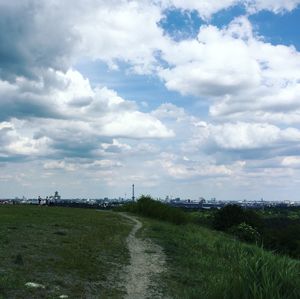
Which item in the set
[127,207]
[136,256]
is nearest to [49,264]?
[136,256]

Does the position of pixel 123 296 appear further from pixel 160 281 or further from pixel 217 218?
pixel 217 218

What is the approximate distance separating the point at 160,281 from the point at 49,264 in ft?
9.12

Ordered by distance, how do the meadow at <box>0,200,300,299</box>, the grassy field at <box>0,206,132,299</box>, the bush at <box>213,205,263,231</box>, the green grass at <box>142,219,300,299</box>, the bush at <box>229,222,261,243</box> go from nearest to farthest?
the green grass at <box>142,219,300,299</box> < the meadow at <box>0,200,300,299</box> < the grassy field at <box>0,206,132,299</box> < the bush at <box>229,222,261,243</box> < the bush at <box>213,205,263,231</box>

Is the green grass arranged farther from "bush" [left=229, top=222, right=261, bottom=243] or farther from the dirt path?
"bush" [left=229, top=222, right=261, bottom=243]

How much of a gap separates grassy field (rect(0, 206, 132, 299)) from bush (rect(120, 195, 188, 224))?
21186 millimetres

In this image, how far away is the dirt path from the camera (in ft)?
A: 38.3

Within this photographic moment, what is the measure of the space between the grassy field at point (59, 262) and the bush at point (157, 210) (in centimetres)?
2119

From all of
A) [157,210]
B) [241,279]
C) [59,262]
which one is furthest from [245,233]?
[241,279]

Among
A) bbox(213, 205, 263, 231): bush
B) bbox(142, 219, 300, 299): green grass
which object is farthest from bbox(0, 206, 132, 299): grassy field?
bbox(213, 205, 263, 231): bush

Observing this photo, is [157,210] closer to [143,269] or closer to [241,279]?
[143,269]

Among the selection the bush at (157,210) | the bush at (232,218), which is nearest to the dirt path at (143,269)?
the bush at (157,210)

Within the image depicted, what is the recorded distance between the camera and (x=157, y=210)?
44594 mm

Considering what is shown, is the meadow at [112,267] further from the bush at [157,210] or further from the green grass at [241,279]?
the bush at [157,210]

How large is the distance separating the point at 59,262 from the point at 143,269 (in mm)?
2441
